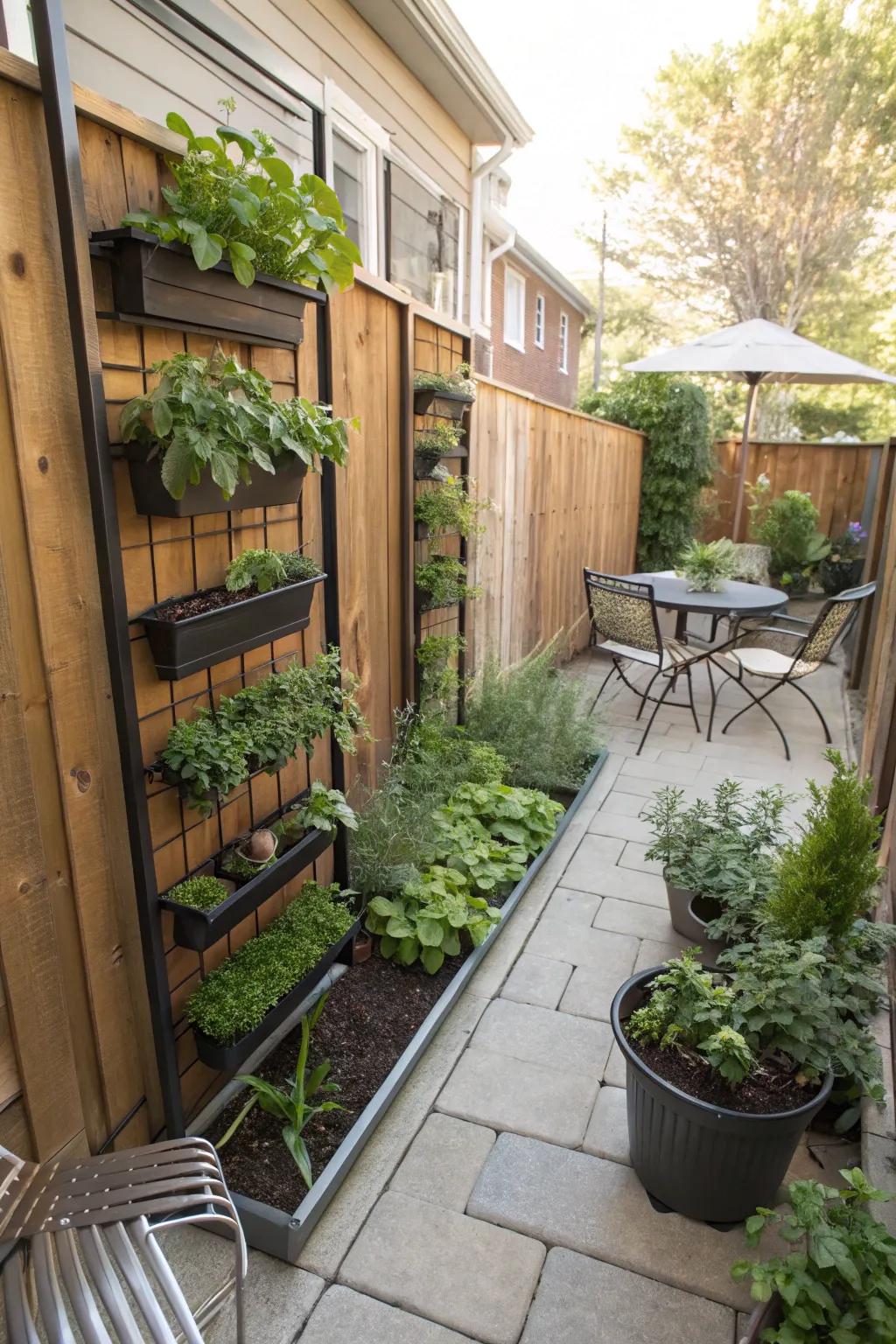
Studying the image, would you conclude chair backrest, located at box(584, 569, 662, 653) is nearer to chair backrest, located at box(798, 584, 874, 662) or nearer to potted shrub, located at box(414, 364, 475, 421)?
chair backrest, located at box(798, 584, 874, 662)

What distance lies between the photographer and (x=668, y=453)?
27.4 feet

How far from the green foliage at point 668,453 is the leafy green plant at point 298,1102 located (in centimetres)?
731

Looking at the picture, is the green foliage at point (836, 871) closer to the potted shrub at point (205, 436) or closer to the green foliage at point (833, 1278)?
the green foliage at point (833, 1278)

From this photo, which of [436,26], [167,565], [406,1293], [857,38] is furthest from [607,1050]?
[857,38]

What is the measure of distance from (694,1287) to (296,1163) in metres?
0.87

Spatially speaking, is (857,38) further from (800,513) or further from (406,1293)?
(406,1293)

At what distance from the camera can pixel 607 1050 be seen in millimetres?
2283

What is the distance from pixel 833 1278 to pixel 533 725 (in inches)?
105

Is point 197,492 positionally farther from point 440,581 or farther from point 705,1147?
point 440,581

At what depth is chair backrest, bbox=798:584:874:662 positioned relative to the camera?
14.5 ft

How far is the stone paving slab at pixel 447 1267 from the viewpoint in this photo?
1569mm

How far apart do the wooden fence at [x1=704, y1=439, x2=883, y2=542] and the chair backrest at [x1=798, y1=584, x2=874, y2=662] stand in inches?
199

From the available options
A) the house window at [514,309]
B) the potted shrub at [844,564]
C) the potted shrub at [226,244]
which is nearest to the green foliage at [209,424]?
the potted shrub at [226,244]

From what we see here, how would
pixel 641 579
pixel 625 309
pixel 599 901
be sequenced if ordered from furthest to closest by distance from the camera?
pixel 625 309, pixel 641 579, pixel 599 901
